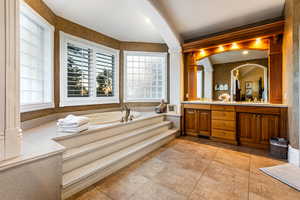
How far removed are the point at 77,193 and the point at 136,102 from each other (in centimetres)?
328

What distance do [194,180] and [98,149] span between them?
4.60 ft

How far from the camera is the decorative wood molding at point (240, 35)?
2.85m

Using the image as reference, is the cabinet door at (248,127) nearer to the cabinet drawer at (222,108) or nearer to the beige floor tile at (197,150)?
the cabinet drawer at (222,108)

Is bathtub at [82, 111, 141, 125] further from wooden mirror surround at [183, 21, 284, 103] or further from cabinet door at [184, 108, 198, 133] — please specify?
wooden mirror surround at [183, 21, 284, 103]

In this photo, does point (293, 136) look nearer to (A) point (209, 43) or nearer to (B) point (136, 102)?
(A) point (209, 43)

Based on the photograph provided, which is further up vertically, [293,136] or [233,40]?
[233,40]

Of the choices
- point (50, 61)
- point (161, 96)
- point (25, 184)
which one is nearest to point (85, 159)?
point (25, 184)

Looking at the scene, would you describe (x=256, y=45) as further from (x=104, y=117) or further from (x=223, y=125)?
(x=104, y=117)

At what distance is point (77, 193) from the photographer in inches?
65.1

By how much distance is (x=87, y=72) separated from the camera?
3.82 metres

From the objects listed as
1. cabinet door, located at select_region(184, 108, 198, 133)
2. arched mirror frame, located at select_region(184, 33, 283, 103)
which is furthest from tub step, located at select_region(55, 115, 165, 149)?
arched mirror frame, located at select_region(184, 33, 283, 103)

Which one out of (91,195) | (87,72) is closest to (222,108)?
(91,195)

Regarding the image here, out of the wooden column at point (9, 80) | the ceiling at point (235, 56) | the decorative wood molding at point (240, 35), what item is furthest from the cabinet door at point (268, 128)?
the wooden column at point (9, 80)

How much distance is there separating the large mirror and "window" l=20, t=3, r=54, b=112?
3.74 meters
